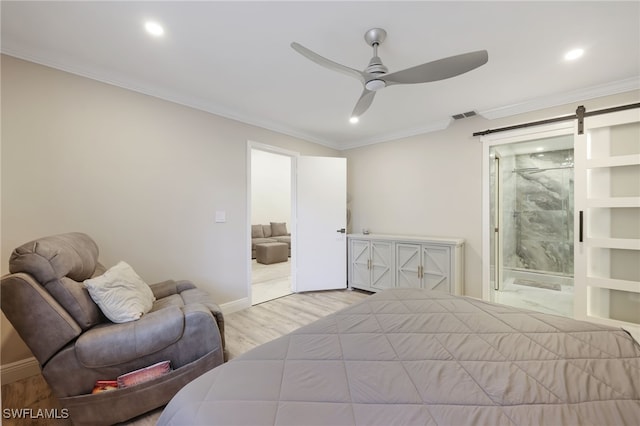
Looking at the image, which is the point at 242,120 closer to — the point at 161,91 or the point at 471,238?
the point at 161,91

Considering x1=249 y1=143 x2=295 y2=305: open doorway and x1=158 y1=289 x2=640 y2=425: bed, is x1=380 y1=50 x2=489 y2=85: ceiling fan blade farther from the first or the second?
x1=249 y1=143 x2=295 y2=305: open doorway

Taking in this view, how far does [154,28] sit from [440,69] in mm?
2026

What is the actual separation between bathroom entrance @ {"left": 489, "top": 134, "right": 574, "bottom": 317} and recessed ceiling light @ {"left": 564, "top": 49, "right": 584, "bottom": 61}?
194 cm

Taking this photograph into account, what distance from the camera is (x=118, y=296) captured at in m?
1.76

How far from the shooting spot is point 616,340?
1244 millimetres

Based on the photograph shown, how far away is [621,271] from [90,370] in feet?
15.1

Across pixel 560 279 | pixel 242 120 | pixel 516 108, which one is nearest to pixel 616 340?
pixel 516 108

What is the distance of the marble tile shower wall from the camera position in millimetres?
4656

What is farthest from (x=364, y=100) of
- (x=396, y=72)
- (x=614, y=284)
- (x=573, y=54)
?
(x=614, y=284)

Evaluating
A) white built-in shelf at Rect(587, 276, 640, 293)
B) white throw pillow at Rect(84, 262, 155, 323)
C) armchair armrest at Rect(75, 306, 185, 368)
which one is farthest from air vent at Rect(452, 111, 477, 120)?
white throw pillow at Rect(84, 262, 155, 323)

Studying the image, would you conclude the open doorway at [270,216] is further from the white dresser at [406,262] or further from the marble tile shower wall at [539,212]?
the marble tile shower wall at [539,212]

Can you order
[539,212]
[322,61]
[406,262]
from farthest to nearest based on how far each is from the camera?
[539,212] → [406,262] → [322,61]

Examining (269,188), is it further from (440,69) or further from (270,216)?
(440,69)

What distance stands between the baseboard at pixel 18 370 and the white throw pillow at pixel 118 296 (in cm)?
105
